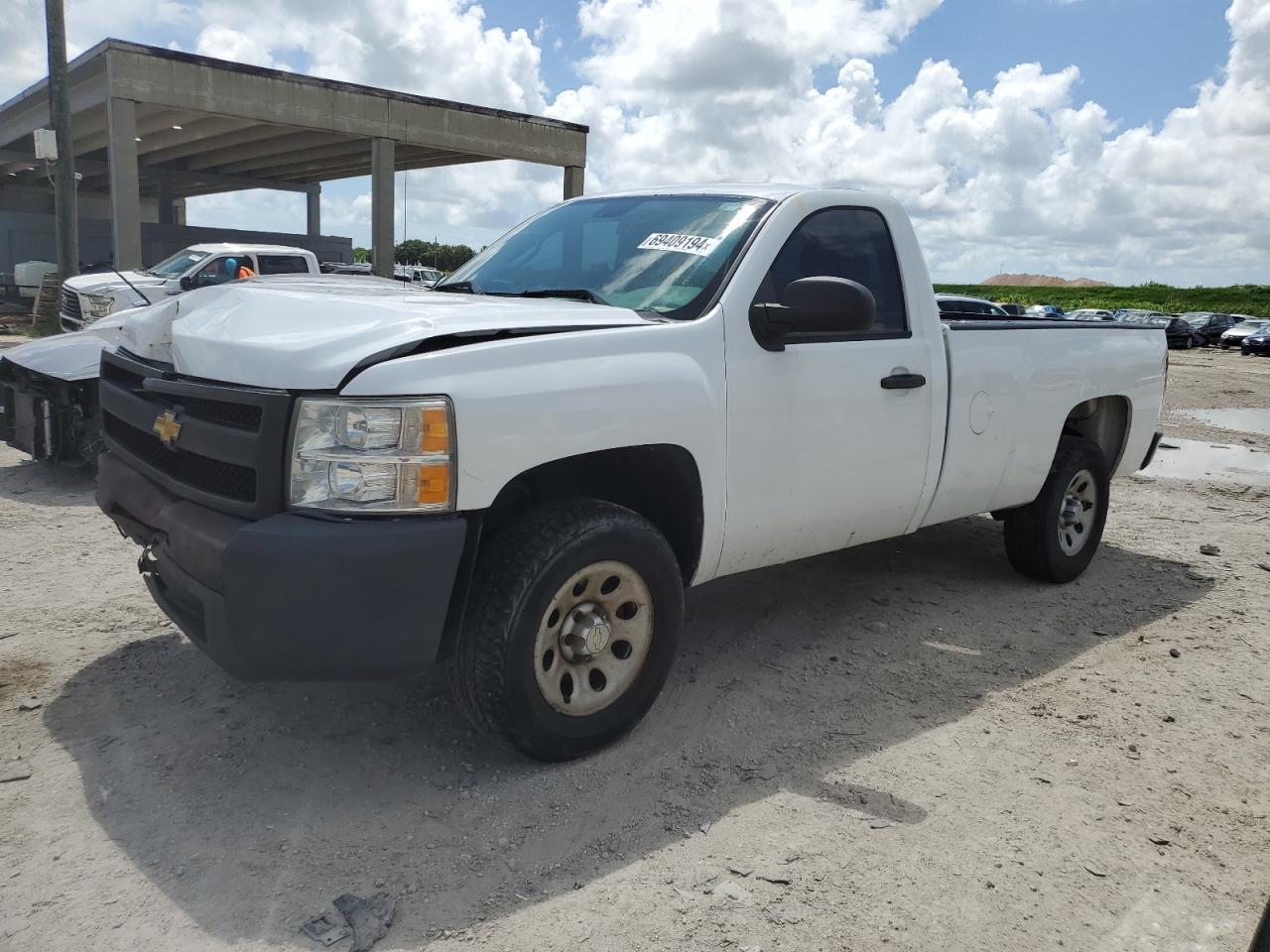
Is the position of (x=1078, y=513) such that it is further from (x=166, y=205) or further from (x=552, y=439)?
(x=166, y=205)

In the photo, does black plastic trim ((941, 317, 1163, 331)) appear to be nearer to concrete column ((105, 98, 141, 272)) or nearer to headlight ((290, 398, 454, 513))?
headlight ((290, 398, 454, 513))

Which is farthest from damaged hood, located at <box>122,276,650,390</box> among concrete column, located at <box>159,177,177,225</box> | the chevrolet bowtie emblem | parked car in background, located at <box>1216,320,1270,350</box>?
parked car in background, located at <box>1216,320,1270,350</box>

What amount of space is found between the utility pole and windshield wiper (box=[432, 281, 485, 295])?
14114mm

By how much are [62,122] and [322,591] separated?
16.7 m

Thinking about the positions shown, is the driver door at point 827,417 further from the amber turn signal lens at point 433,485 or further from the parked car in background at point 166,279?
the parked car in background at point 166,279

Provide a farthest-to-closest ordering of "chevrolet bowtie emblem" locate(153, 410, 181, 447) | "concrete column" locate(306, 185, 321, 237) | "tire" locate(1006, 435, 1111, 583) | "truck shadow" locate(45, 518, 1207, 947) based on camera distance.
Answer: "concrete column" locate(306, 185, 321, 237) < "tire" locate(1006, 435, 1111, 583) < "chevrolet bowtie emblem" locate(153, 410, 181, 447) < "truck shadow" locate(45, 518, 1207, 947)

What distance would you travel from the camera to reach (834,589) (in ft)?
17.9

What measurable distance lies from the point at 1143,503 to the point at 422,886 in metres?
7.02

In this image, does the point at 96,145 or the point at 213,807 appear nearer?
the point at 213,807

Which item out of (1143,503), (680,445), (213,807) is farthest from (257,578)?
(1143,503)

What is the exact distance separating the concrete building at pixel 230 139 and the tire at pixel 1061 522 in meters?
19.9

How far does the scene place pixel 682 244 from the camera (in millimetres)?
3916

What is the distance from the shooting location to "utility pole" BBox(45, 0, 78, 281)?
1591cm

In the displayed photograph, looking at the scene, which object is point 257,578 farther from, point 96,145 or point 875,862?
point 96,145
